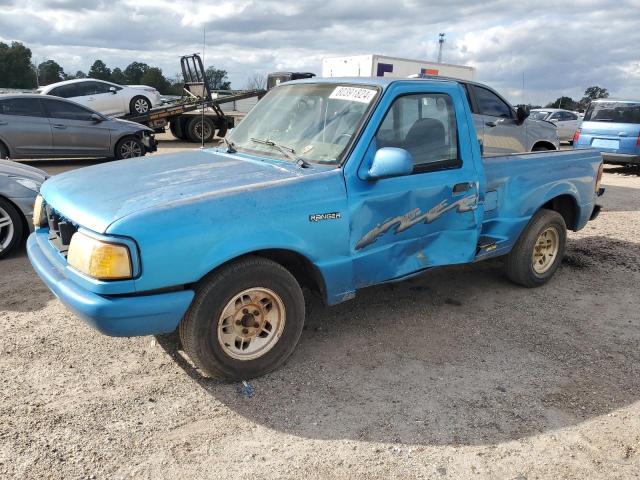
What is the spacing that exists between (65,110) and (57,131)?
1.63ft

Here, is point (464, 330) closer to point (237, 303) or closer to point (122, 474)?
point (237, 303)

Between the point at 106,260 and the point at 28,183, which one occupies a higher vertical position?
the point at 106,260

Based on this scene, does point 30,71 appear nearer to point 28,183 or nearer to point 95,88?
point 95,88

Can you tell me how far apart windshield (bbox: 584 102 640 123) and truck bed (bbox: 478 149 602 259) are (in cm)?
941

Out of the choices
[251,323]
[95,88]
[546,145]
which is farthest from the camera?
[95,88]

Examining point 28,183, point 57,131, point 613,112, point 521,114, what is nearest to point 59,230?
point 28,183

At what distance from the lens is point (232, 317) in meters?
3.23

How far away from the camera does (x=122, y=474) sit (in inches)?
101

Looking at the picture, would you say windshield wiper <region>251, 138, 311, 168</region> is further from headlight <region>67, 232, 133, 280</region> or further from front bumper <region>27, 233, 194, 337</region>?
headlight <region>67, 232, 133, 280</region>

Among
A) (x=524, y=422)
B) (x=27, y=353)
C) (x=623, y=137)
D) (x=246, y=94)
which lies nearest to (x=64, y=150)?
(x=246, y=94)

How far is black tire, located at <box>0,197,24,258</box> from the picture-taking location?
17.9ft

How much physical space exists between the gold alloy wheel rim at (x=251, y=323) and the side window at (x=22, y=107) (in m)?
10.1

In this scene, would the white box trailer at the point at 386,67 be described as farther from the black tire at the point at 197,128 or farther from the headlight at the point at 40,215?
the headlight at the point at 40,215

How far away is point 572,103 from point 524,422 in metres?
39.1
